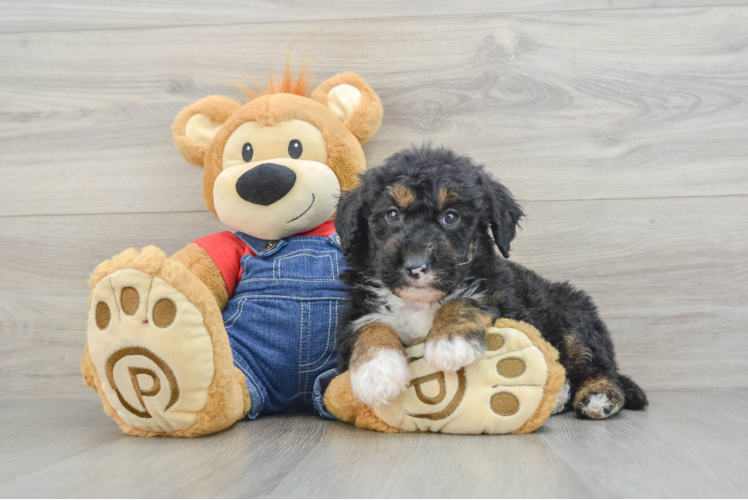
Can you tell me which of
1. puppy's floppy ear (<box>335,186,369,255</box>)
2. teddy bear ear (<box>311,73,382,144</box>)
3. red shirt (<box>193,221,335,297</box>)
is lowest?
red shirt (<box>193,221,335,297</box>)

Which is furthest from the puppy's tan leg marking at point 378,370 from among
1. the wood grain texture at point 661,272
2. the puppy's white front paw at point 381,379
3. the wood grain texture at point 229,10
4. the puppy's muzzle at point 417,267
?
the wood grain texture at point 229,10

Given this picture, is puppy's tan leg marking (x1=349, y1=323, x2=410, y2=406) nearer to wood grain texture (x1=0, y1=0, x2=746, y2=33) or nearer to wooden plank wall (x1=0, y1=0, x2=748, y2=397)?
wooden plank wall (x1=0, y1=0, x2=748, y2=397)

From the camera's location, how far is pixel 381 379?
155cm

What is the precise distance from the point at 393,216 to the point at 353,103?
2.75ft

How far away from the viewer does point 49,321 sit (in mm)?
2754

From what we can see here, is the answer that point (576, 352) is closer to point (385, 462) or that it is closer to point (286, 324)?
point (385, 462)

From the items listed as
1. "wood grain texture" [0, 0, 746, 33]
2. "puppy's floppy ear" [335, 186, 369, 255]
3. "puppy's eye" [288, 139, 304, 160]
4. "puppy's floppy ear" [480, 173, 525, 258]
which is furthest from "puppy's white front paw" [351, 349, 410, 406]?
"wood grain texture" [0, 0, 746, 33]

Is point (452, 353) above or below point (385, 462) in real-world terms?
above

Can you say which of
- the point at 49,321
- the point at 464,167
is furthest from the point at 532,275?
the point at 49,321

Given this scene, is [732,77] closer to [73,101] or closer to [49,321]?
[73,101]

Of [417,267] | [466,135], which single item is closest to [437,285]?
[417,267]

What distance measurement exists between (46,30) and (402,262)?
2.35m

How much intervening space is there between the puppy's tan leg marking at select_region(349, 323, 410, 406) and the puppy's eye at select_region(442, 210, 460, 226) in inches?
15.1

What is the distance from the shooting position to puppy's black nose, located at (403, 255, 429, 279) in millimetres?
1536
